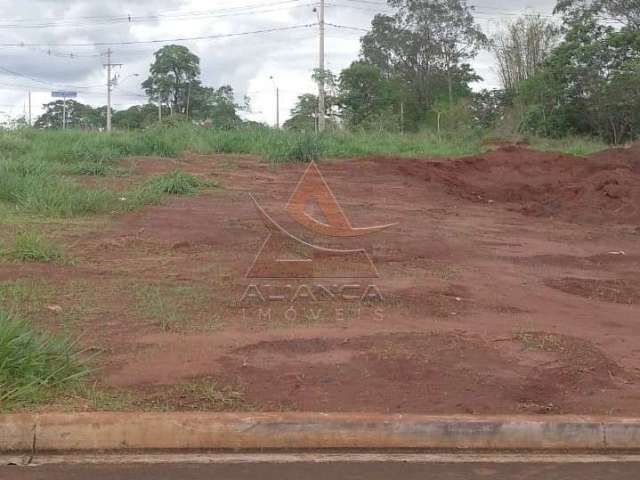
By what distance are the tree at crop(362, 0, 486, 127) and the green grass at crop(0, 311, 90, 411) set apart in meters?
41.6

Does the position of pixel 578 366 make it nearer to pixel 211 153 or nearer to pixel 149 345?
pixel 149 345

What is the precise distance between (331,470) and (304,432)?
1.21ft

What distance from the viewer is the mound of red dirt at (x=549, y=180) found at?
15.1 m

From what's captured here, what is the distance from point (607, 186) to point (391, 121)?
2035 centimetres

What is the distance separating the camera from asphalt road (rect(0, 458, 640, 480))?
12.0ft

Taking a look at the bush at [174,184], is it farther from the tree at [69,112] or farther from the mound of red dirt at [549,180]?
the tree at [69,112]

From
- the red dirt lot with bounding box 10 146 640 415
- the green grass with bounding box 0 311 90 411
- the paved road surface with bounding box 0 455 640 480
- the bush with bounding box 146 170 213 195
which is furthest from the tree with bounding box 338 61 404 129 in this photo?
the paved road surface with bounding box 0 455 640 480

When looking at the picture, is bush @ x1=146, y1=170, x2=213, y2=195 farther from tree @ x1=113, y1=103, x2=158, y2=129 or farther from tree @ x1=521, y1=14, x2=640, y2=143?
tree @ x1=113, y1=103, x2=158, y2=129

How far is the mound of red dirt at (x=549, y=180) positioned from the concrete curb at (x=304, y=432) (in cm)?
1050

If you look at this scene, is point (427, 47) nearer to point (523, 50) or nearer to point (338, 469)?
point (523, 50)

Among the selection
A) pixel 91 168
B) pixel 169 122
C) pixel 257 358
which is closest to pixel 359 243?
pixel 257 358

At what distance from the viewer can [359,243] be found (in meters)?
9.68

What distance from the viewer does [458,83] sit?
4616 cm

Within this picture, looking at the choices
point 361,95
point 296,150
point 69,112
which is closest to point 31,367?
point 296,150
